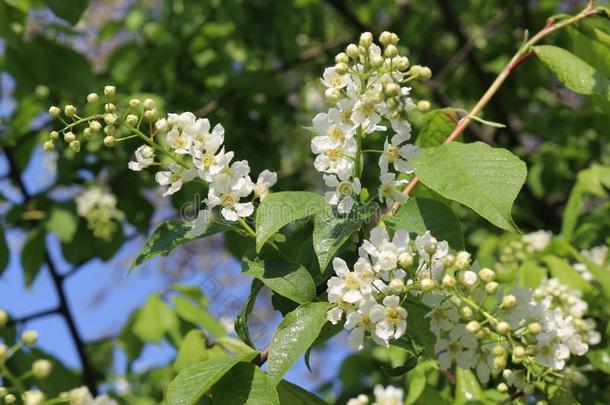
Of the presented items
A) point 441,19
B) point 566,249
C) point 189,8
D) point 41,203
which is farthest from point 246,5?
point 566,249

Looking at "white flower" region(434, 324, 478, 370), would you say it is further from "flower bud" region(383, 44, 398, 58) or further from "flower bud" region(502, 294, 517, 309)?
"flower bud" region(383, 44, 398, 58)

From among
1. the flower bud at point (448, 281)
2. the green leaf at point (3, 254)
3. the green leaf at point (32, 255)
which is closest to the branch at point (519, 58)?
the flower bud at point (448, 281)

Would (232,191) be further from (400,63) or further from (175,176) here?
(400,63)

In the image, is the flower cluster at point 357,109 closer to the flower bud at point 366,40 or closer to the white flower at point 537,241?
the flower bud at point 366,40

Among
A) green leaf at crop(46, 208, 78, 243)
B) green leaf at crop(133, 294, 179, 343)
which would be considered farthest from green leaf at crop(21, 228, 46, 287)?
green leaf at crop(133, 294, 179, 343)

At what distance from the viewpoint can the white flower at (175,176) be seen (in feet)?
5.20

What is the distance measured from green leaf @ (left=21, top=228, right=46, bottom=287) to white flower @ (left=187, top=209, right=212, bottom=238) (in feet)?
6.96

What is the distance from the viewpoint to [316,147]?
150 centimetres

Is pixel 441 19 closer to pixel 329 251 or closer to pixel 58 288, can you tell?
pixel 58 288

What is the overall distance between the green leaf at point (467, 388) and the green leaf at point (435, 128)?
1.99 ft

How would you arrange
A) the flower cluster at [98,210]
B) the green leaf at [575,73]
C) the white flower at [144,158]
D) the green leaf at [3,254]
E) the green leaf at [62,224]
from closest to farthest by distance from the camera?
the white flower at [144,158]
the green leaf at [575,73]
the green leaf at [3,254]
the green leaf at [62,224]
the flower cluster at [98,210]

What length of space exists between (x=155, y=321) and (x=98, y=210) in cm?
78

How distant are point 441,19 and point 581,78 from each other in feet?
10.7

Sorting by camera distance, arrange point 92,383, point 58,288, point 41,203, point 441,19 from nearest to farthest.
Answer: point 92,383
point 58,288
point 41,203
point 441,19
